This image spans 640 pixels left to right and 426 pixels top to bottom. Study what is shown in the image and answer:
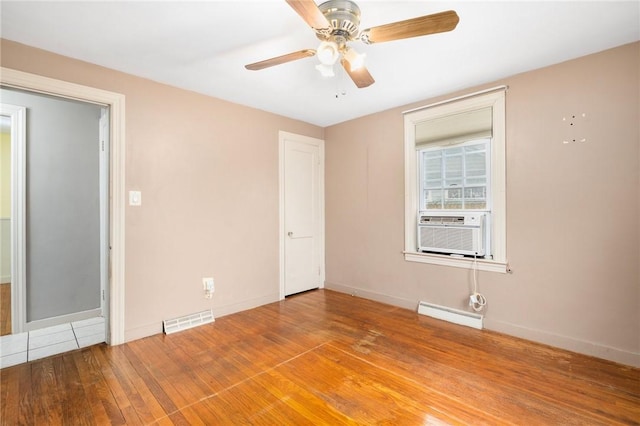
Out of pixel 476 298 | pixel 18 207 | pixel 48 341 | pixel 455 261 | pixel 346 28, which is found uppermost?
pixel 346 28

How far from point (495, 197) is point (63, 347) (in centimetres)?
427

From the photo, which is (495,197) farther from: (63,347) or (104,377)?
(63,347)

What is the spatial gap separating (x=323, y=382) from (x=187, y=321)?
5.53ft

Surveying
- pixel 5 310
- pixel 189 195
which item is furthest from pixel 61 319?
pixel 189 195

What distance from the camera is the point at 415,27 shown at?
150 cm

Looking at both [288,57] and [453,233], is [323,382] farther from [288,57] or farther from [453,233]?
[288,57]

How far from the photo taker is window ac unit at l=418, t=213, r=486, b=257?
2.93 metres

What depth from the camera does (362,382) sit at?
2006 mm

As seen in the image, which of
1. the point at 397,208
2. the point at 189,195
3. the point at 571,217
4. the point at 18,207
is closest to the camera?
the point at 571,217

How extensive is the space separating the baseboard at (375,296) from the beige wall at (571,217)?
288 millimetres

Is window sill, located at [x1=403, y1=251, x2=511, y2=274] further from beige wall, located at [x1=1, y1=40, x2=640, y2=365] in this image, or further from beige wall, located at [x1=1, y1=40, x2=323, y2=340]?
beige wall, located at [x1=1, y1=40, x2=323, y2=340]

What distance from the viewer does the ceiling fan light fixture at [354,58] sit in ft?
5.93

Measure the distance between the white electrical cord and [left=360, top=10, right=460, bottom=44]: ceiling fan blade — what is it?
2.28m

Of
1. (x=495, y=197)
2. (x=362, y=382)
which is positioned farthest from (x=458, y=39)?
(x=362, y=382)
